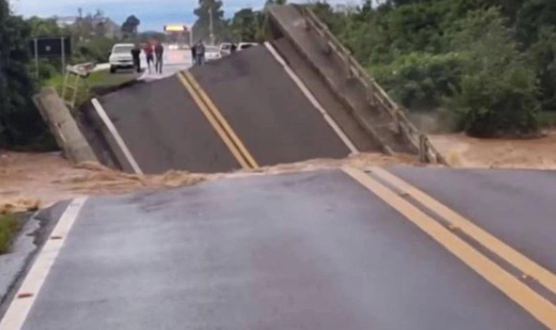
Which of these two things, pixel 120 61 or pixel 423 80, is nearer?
pixel 423 80

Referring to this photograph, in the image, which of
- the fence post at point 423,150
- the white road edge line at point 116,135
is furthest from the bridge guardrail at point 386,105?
the white road edge line at point 116,135

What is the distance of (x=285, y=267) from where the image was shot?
9672 millimetres

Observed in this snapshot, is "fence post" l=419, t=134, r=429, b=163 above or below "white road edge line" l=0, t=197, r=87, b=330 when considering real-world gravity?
below

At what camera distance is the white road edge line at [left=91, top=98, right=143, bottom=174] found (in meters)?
24.8

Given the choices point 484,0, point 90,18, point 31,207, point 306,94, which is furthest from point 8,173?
point 90,18

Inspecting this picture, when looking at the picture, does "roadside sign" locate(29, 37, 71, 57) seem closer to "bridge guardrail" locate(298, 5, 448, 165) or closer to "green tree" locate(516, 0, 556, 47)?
"bridge guardrail" locate(298, 5, 448, 165)

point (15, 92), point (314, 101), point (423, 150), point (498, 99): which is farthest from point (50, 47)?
point (423, 150)

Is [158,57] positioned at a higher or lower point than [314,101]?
lower

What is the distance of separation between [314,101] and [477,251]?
49.6 feet

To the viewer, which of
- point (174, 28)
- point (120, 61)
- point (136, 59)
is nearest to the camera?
point (136, 59)

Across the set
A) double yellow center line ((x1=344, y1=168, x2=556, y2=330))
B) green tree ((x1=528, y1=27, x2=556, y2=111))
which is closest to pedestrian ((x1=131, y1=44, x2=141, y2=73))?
green tree ((x1=528, y1=27, x2=556, y2=111))

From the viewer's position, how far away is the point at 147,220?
12906mm

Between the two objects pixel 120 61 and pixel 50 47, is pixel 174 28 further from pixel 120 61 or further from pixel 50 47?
pixel 50 47

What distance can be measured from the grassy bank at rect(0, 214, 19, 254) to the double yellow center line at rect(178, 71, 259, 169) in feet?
36.7
